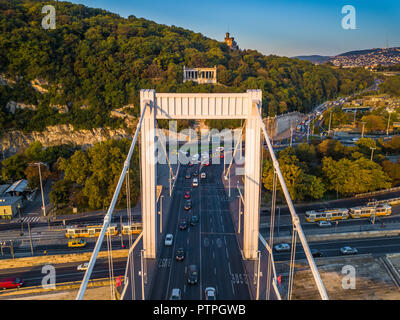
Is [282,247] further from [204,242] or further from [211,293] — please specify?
[211,293]

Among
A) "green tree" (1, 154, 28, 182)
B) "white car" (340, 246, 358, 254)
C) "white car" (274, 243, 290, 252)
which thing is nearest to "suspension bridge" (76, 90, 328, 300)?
"white car" (274, 243, 290, 252)

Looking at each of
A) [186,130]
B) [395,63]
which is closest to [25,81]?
[186,130]

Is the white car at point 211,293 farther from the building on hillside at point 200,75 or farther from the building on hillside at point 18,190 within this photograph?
the building on hillside at point 200,75

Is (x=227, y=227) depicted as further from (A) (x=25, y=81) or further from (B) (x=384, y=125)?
(B) (x=384, y=125)

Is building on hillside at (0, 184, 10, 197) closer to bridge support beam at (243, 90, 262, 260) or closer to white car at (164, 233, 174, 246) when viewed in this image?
white car at (164, 233, 174, 246)

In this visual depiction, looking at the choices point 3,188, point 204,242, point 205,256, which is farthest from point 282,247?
point 3,188

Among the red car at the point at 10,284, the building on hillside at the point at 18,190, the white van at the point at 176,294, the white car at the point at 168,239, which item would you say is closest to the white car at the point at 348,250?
the white car at the point at 168,239
